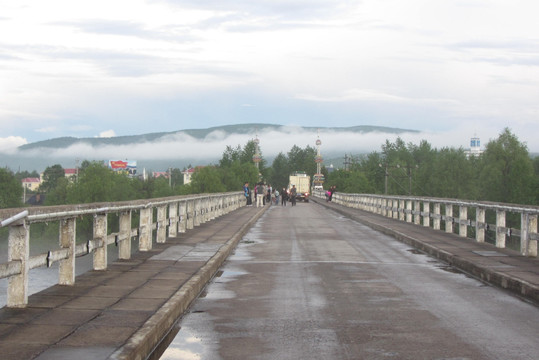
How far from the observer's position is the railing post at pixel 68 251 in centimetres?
964

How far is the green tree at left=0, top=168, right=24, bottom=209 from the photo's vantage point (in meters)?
137

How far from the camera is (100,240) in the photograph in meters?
11.2

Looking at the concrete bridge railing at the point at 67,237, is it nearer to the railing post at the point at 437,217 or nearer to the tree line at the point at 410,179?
the railing post at the point at 437,217

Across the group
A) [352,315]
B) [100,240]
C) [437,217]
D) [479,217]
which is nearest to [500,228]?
[479,217]

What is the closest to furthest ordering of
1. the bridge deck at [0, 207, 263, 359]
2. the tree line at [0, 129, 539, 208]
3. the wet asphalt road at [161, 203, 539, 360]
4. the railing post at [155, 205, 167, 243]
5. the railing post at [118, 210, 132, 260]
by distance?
the bridge deck at [0, 207, 263, 359]
the wet asphalt road at [161, 203, 539, 360]
the railing post at [118, 210, 132, 260]
the railing post at [155, 205, 167, 243]
the tree line at [0, 129, 539, 208]

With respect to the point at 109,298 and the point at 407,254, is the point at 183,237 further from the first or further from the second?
the point at 109,298

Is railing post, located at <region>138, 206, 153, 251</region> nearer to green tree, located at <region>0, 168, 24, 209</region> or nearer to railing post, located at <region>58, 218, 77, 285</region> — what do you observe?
railing post, located at <region>58, 218, 77, 285</region>

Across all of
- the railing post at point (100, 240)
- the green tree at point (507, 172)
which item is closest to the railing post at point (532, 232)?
the railing post at point (100, 240)

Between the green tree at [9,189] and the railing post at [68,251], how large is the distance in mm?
133125

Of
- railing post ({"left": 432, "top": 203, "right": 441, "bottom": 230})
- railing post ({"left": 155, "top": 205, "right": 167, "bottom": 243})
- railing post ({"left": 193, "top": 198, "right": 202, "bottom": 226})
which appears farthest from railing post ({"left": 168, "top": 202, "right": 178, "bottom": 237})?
railing post ({"left": 432, "top": 203, "right": 441, "bottom": 230})

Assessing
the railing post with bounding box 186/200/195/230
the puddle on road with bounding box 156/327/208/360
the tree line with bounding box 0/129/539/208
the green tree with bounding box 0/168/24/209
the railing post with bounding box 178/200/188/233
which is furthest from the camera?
the green tree with bounding box 0/168/24/209

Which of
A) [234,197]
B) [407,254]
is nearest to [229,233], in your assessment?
[407,254]

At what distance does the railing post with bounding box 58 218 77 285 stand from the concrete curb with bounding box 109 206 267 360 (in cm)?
147

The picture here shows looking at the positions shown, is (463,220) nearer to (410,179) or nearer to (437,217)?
(437,217)
